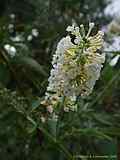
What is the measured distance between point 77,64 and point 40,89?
17.5 inches

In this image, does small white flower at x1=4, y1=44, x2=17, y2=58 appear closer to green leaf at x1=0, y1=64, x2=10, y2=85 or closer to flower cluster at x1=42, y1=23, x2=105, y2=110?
green leaf at x1=0, y1=64, x2=10, y2=85

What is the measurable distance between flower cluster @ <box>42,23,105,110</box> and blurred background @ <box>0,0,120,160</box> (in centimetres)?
28

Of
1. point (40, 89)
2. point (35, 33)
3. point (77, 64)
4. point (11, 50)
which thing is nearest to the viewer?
point (77, 64)

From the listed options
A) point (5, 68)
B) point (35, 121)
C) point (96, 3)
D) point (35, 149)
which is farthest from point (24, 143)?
point (96, 3)

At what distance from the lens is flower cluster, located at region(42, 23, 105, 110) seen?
0.68m

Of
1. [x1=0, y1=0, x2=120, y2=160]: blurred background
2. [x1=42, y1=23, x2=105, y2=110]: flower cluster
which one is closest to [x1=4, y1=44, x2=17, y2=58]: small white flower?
[x1=0, y1=0, x2=120, y2=160]: blurred background

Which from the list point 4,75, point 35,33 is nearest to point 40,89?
point 4,75

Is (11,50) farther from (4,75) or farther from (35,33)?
A: (35,33)

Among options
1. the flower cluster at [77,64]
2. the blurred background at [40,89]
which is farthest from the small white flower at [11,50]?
the flower cluster at [77,64]

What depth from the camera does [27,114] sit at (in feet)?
3.23

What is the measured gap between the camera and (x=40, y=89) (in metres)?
1.13

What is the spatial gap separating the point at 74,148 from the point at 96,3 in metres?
1.00

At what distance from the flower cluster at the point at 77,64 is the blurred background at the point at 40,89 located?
0.28m

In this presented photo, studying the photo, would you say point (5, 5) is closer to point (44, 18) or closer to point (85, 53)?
point (44, 18)
